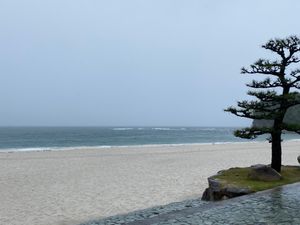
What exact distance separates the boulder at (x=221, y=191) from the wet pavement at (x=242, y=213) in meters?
0.62

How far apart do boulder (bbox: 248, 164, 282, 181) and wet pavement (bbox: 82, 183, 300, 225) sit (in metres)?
1.68

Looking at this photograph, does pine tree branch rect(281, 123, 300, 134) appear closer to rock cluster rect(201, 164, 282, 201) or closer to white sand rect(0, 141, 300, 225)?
rock cluster rect(201, 164, 282, 201)

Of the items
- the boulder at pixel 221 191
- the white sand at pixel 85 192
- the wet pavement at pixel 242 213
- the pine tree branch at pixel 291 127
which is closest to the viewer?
the wet pavement at pixel 242 213

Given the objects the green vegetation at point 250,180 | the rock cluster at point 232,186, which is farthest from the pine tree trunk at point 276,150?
the rock cluster at point 232,186

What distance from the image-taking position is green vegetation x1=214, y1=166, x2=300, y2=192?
1086 centimetres

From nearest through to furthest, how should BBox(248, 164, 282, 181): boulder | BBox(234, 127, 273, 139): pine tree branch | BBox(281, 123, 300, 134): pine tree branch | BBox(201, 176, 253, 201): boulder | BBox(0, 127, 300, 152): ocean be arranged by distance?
BBox(201, 176, 253, 201): boulder → BBox(248, 164, 282, 181): boulder → BBox(281, 123, 300, 134): pine tree branch → BBox(234, 127, 273, 139): pine tree branch → BBox(0, 127, 300, 152): ocean

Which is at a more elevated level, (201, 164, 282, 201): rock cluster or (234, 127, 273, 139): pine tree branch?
(234, 127, 273, 139): pine tree branch

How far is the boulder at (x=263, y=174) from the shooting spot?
38.3ft

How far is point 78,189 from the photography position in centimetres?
1567

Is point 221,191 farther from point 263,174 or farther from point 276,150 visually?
point 276,150

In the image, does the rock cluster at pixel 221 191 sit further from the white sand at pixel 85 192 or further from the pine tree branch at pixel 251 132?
the white sand at pixel 85 192

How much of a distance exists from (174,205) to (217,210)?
3129 millimetres

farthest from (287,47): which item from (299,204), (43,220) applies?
(43,220)

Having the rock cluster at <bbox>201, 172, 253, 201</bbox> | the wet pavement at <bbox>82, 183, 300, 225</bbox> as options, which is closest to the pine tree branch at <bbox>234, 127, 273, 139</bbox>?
the rock cluster at <bbox>201, 172, 253, 201</bbox>
